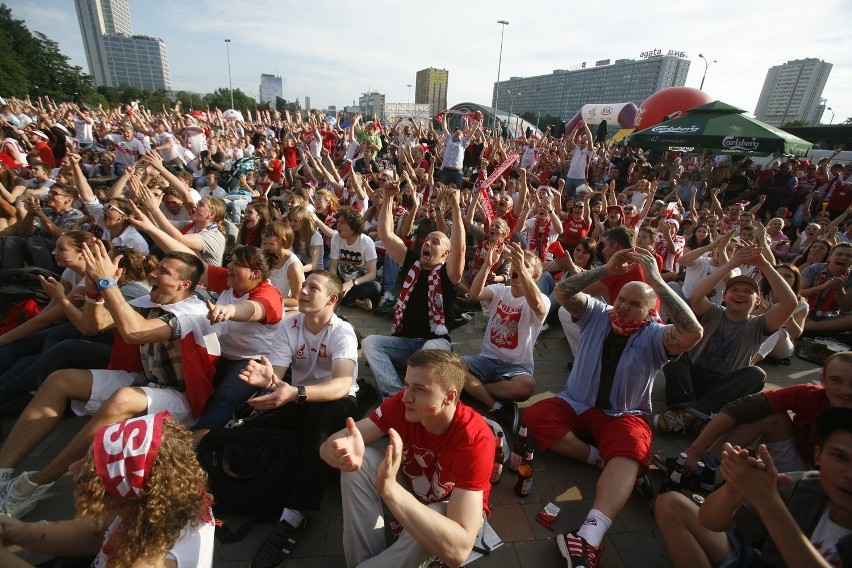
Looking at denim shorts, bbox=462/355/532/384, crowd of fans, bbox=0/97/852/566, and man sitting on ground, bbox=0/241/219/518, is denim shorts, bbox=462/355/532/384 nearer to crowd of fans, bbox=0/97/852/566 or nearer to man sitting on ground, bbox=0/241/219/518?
crowd of fans, bbox=0/97/852/566

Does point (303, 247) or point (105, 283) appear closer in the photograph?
point (105, 283)

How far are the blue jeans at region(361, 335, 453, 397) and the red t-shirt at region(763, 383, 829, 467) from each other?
2503 mm

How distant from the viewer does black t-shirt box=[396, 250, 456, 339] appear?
161 inches

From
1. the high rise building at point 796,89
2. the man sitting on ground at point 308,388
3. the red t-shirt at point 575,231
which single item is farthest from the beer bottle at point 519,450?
the high rise building at point 796,89

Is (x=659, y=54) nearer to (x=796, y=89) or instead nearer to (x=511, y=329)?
(x=796, y=89)

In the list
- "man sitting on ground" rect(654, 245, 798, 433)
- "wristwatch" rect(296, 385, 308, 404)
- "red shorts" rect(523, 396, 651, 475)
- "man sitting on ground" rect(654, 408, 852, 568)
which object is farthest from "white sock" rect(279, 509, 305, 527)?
"man sitting on ground" rect(654, 245, 798, 433)

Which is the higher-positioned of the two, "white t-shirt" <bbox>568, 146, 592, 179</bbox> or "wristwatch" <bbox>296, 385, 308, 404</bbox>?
"white t-shirt" <bbox>568, 146, 592, 179</bbox>

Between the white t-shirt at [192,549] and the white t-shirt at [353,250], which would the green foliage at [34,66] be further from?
the white t-shirt at [192,549]

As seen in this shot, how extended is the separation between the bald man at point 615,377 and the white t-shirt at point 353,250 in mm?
3195

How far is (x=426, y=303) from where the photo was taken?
4145 mm

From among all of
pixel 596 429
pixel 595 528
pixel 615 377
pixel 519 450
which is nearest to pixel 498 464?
pixel 519 450

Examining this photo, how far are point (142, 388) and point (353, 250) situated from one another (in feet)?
11.3

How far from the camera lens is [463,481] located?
1.93m

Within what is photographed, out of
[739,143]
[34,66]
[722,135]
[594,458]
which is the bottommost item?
[594,458]
